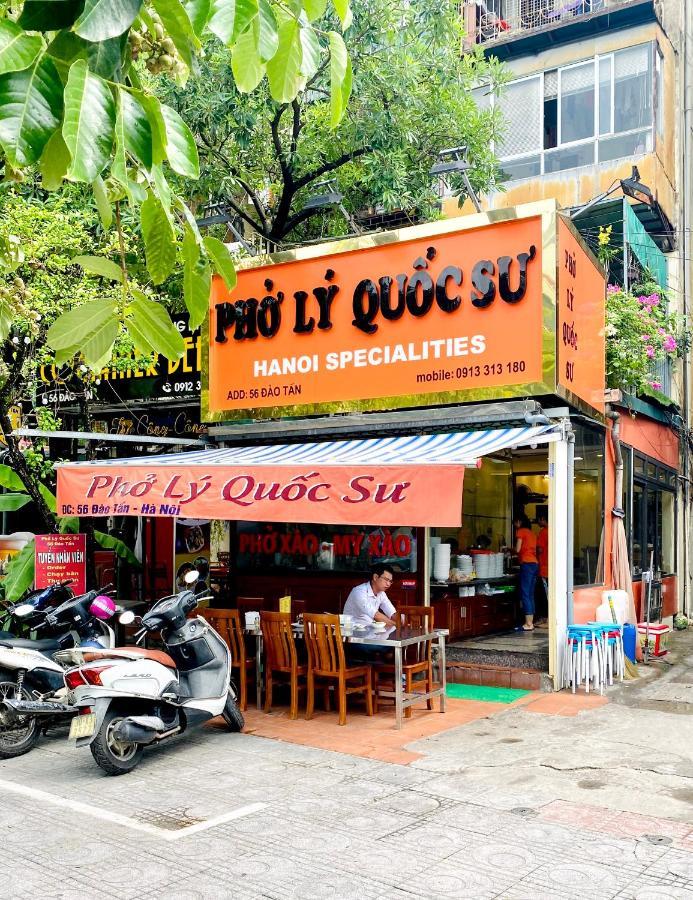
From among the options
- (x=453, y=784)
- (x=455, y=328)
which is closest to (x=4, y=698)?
(x=453, y=784)

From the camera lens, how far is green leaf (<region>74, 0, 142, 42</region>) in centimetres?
199

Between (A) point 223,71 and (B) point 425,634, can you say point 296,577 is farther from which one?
(A) point 223,71

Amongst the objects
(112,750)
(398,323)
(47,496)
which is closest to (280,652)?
(112,750)

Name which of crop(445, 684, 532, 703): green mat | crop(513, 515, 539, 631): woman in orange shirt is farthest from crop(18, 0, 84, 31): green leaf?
crop(513, 515, 539, 631): woman in orange shirt

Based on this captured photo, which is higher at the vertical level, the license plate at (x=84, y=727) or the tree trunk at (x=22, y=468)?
the tree trunk at (x=22, y=468)

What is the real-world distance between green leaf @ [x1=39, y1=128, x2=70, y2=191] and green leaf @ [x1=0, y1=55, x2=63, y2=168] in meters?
0.33

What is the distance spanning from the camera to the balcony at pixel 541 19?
1773 cm

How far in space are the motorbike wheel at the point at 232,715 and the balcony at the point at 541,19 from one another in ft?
50.6

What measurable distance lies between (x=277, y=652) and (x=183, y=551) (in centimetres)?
617

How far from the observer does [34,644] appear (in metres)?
8.29

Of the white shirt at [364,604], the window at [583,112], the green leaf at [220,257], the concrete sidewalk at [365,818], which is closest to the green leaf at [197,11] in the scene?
the green leaf at [220,257]

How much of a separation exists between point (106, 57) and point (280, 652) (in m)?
7.88

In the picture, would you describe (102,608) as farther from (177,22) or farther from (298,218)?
(298,218)

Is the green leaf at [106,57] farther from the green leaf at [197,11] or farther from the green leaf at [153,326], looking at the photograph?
the green leaf at [153,326]
